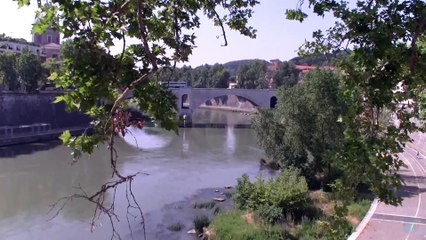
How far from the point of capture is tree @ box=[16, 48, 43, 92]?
24.0 metres

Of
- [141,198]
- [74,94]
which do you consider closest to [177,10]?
[74,94]

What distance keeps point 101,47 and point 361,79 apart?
91 cm

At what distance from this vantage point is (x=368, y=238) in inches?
285

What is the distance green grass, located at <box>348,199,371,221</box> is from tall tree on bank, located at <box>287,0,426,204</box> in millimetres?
7195

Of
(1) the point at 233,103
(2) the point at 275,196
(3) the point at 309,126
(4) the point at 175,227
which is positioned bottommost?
(4) the point at 175,227

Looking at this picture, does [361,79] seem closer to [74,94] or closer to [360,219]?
[74,94]

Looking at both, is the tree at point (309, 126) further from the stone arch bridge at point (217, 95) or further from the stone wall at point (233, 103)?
the stone wall at point (233, 103)

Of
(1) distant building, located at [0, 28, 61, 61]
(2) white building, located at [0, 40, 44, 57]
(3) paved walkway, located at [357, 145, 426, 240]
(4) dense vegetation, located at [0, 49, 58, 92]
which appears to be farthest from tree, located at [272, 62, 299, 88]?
(3) paved walkway, located at [357, 145, 426, 240]

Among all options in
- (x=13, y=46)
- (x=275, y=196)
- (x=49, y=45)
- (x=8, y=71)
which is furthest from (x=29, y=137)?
(x=49, y=45)

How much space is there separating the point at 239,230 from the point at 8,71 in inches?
760

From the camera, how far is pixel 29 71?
24297mm

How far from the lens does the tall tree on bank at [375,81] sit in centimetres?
173

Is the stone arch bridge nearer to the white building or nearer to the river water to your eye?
the river water

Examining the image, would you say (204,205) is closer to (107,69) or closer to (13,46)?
(107,69)
